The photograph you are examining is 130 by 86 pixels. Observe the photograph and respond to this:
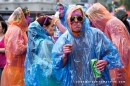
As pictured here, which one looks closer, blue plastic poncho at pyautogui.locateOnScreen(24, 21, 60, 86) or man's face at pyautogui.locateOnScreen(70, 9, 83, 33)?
man's face at pyautogui.locateOnScreen(70, 9, 83, 33)

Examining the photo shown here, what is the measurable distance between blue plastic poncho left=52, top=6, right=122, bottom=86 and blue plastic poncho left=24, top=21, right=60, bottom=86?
2.16ft

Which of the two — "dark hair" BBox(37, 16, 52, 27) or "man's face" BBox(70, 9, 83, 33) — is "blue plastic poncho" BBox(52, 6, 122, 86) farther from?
"dark hair" BBox(37, 16, 52, 27)

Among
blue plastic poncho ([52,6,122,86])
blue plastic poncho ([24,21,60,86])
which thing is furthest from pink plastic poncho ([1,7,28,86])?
blue plastic poncho ([52,6,122,86])

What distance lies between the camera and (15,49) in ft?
18.5

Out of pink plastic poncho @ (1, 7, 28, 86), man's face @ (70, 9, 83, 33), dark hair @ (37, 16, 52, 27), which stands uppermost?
man's face @ (70, 9, 83, 33)

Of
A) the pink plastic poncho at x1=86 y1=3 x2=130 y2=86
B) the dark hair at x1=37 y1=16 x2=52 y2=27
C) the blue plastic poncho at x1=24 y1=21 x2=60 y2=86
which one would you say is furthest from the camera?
the pink plastic poncho at x1=86 y1=3 x2=130 y2=86

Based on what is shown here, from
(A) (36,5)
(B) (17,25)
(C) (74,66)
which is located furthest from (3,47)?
(A) (36,5)

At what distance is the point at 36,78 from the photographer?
4.79 m

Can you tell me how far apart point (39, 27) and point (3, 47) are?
1.79 metres

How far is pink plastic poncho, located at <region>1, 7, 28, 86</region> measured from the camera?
5.64 metres

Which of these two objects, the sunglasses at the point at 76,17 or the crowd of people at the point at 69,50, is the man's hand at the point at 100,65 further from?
the sunglasses at the point at 76,17

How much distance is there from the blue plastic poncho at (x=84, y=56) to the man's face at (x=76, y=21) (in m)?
0.05

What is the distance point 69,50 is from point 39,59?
1.08 m

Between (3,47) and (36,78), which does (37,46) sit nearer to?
(36,78)
